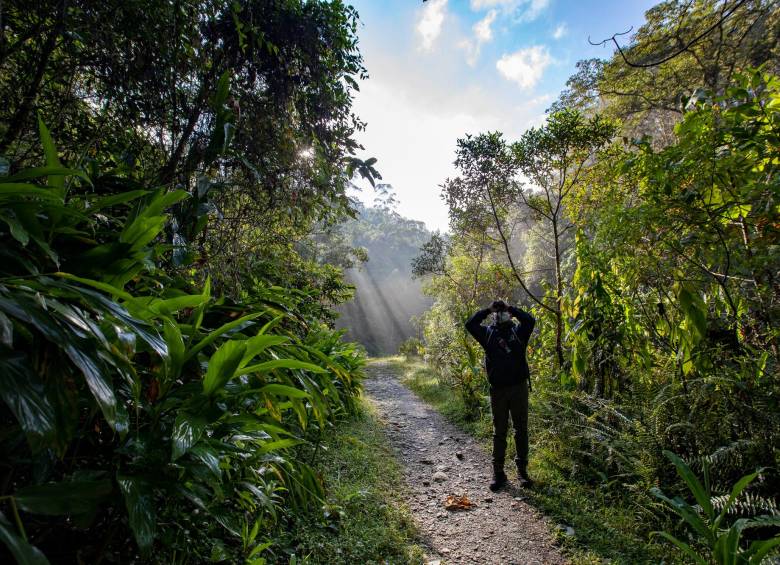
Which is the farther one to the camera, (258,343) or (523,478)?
(523,478)

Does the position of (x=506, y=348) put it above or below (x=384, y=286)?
below

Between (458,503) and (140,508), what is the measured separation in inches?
120

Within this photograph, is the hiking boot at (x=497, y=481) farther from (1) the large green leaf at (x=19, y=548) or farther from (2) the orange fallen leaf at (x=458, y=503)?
(1) the large green leaf at (x=19, y=548)

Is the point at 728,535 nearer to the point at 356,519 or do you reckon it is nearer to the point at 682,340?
the point at 682,340

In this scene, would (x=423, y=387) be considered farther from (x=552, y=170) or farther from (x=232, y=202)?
(x=232, y=202)

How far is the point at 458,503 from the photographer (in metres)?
3.42

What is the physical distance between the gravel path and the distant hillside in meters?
31.9

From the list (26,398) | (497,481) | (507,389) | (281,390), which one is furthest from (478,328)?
(26,398)

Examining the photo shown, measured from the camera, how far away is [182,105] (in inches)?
119

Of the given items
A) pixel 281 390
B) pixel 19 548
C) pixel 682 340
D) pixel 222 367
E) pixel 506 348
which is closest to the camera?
pixel 19 548

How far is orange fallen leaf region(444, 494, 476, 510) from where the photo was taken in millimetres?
3359

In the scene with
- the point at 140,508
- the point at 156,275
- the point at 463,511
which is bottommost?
the point at 463,511

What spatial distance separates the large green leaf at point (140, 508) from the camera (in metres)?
1.09

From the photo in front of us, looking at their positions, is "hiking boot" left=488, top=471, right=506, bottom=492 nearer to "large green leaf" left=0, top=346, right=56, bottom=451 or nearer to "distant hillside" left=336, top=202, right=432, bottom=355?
"large green leaf" left=0, top=346, right=56, bottom=451
